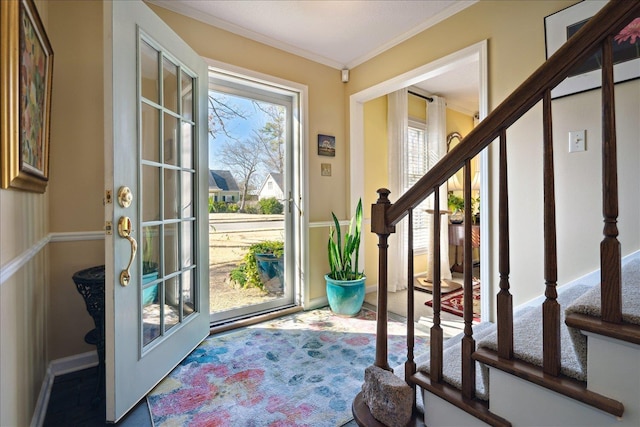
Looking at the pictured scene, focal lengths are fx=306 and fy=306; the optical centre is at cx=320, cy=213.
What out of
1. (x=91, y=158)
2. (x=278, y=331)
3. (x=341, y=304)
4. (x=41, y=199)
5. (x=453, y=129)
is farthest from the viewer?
(x=453, y=129)

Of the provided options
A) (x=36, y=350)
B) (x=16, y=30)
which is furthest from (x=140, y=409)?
(x=16, y=30)

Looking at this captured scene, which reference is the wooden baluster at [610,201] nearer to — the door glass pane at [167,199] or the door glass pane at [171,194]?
the door glass pane at [167,199]

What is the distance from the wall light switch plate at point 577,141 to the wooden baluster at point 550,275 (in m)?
1.15

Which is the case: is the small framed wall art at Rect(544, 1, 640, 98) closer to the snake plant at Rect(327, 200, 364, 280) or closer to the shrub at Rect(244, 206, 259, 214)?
the snake plant at Rect(327, 200, 364, 280)

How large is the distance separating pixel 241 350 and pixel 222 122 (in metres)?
1.86

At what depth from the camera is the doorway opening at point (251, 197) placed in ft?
8.71

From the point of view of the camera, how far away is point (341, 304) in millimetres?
2791

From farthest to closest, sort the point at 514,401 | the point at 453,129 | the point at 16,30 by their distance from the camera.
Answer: the point at 453,129, the point at 514,401, the point at 16,30

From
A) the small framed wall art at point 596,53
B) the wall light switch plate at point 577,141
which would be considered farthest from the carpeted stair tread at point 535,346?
the small framed wall art at point 596,53

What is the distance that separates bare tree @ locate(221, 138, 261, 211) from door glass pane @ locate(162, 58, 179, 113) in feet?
2.40

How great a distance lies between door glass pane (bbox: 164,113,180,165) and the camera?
190 cm

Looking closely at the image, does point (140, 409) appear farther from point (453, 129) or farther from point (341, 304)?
point (453, 129)

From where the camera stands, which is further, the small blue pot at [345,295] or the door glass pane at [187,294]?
the small blue pot at [345,295]

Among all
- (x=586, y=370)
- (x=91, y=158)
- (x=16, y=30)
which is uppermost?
(x=16, y=30)
